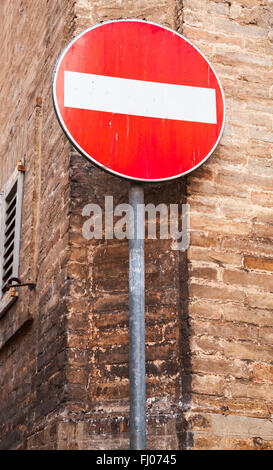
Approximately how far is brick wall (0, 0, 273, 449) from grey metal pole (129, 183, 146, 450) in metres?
0.84

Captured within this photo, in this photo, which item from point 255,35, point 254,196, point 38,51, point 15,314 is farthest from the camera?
point 38,51

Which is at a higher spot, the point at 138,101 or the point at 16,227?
the point at 16,227

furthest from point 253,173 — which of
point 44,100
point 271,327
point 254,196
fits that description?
point 44,100

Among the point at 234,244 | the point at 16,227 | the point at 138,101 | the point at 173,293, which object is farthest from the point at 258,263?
the point at 16,227

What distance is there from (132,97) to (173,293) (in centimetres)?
119

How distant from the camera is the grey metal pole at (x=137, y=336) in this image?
151 inches

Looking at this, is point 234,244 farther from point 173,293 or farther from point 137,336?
point 137,336

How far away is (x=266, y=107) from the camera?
5617 millimetres

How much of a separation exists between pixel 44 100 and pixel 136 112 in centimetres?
206

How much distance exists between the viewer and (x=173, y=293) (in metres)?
5.04

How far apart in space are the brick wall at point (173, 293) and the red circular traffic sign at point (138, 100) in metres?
0.50

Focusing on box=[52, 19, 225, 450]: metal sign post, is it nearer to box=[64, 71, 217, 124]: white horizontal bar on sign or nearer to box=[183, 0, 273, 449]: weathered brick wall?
box=[64, 71, 217, 124]: white horizontal bar on sign

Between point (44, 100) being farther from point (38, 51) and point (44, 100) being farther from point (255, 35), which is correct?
point (255, 35)

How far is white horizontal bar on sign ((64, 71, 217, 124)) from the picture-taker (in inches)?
180
